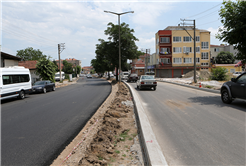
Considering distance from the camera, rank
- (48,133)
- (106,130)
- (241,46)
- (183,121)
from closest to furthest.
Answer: (106,130)
(48,133)
(183,121)
(241,46)

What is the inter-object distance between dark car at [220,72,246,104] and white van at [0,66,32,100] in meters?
15.3

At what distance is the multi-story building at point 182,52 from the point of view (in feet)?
179

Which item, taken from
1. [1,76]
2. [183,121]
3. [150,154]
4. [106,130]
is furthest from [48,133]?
[1,76]

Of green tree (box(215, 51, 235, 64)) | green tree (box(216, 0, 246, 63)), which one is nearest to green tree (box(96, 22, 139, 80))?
green tree (box(216, 0, 246, 63))

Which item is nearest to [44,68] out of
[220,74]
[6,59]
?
[6,59]

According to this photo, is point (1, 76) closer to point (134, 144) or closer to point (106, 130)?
point (106, 130)

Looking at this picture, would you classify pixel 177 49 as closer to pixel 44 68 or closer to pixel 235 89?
pixel 44 68

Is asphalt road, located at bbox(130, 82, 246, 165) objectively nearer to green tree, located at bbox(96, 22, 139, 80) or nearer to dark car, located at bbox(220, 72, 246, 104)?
dark car, located at bbox(220, 72, 246, 104)

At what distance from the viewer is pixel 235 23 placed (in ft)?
34.9

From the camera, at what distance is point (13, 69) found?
1655 centimetres

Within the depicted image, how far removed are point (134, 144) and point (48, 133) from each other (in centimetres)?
313

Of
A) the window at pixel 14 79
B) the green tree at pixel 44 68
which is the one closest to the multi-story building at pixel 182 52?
the green tree at pixel 44 68

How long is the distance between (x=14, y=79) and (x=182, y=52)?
1880 inches

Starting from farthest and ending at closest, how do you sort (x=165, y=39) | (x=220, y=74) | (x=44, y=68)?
(x=165, y=39) → (x=44, y=68) → (x=220, y=74)
